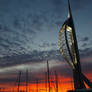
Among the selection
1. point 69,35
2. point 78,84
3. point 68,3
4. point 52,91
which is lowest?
point 52,91

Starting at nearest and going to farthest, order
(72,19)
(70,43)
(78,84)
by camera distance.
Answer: (78,84) → (70,43) → (72,19)

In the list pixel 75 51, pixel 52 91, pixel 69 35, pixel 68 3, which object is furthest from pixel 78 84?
pixel 52 91

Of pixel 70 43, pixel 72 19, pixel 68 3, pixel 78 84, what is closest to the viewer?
pixel 78 84

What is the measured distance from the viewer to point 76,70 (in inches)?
1379

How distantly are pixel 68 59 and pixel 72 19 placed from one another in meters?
12.7

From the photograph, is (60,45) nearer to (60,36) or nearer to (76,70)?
(60,36)

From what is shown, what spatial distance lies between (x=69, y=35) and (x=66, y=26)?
2730 millimetres

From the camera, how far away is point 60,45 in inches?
1468

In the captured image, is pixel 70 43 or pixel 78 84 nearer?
pixel 78 84

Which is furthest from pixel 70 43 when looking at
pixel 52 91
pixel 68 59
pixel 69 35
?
pixel 52 91

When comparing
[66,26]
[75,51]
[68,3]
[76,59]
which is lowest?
[76,59]

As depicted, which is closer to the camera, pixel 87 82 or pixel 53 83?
pixel 87 82

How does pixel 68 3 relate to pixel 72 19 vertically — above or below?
above

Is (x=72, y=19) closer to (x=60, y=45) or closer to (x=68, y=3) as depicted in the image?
(x=68, y=3)
